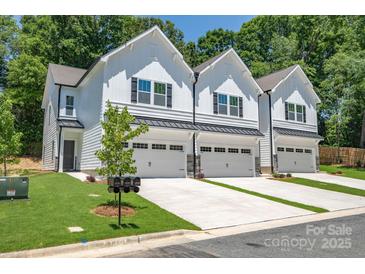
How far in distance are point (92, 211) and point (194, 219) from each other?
3.42m

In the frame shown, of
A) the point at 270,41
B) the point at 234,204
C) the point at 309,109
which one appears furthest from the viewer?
the point at 270,41

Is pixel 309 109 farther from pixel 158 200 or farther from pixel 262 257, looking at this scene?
pixel 262 257

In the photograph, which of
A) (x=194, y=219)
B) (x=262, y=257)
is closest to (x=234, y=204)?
(x=194, y=219)

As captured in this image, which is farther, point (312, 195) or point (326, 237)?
point (312, 195)

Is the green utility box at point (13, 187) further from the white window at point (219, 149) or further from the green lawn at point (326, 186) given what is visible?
the green lawn at point (326, 186)

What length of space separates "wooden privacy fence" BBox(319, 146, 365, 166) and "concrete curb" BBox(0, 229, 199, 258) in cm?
3018

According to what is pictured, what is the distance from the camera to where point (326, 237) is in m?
8.89

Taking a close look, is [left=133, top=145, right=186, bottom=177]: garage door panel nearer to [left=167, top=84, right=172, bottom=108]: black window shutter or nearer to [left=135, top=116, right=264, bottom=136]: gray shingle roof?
[left=135, top=116, right=264, bottom=136]: gray shingle roof

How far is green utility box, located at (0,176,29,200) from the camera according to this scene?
38.6 ft

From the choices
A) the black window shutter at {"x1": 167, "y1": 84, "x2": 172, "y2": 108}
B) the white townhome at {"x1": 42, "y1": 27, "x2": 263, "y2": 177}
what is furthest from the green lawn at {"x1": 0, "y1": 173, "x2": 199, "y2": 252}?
the black window shutter at {"x1": 167, "y1": 84, "x2": 172, "y2": 108}

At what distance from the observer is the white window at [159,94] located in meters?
20.6

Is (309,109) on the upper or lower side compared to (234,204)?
upper

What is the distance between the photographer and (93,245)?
312 inches

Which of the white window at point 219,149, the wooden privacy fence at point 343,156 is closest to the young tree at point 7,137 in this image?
the white window at point 219,149
